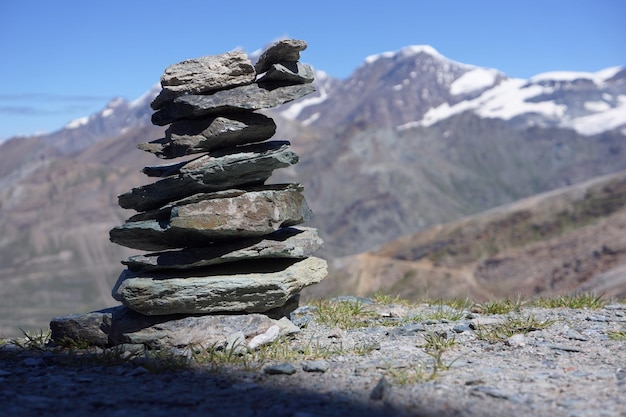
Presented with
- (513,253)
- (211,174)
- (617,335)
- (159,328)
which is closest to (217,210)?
(211,174)

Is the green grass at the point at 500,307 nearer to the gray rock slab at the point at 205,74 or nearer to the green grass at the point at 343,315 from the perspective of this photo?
the green grass at the point at 343,315

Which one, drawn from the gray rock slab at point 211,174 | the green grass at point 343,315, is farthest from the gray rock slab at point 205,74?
the green grass at point 343,315

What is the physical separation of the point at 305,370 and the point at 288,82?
552 cm

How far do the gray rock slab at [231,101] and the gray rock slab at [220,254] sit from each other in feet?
7.65

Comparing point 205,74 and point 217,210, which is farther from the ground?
point 205,74

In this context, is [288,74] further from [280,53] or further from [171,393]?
[171,393]

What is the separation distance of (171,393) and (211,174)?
172 inches

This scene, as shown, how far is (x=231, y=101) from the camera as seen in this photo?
11.5 m

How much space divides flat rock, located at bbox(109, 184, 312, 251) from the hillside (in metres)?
107

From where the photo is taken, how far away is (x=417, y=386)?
26.3ft

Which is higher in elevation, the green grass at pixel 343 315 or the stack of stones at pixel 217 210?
the stack of stones at pixel 217 210

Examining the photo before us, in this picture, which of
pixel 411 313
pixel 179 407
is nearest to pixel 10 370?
pixel 179 407

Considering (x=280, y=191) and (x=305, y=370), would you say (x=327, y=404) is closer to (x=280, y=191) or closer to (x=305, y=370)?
(x=305, y=370)

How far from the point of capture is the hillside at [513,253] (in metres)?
124
